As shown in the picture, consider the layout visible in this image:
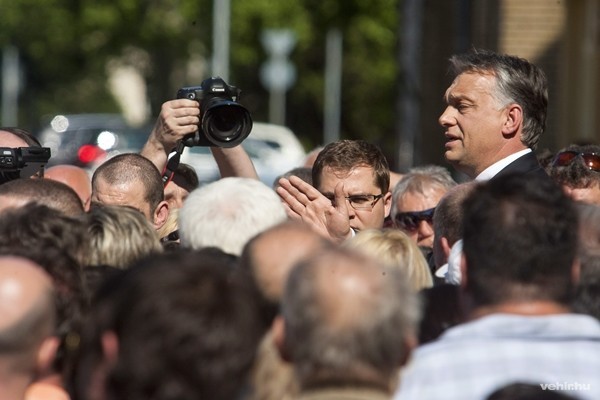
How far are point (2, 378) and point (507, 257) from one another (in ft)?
4.38

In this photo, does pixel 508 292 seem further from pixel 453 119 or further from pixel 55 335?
pixel 453 119

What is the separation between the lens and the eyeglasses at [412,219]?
712 centimetres

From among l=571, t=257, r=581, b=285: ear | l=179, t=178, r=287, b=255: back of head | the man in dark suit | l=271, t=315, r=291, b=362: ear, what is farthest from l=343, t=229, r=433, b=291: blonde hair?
the man in dark suit

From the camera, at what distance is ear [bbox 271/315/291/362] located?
3.50m

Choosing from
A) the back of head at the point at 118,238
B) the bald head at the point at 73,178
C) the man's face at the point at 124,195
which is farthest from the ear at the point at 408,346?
the bald head at the point at 73,178

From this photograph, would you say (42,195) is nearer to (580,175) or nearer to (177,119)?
(177,119)

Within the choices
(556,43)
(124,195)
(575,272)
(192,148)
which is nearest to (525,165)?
(124,195)

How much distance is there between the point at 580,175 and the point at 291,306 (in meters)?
3.31

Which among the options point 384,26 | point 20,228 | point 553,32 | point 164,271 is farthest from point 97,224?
point 384,26

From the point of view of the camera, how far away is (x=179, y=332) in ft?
10.8

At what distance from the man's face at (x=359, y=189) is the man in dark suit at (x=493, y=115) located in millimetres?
374

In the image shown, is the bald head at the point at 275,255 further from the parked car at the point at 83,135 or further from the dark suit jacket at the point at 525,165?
the parked car at the point at 83,135

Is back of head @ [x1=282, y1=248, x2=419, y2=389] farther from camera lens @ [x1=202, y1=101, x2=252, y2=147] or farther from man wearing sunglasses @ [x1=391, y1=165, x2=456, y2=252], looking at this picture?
man wearing sunglasses @ [x1=391, y1=165, x2=456, y2=252]

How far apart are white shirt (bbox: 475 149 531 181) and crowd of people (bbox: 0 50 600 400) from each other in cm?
135
